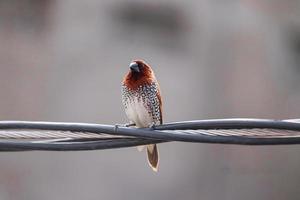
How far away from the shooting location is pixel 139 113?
18.0ft

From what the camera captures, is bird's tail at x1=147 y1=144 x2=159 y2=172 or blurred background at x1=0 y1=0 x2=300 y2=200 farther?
blurred background at x1=0 y1=0 x2=300 y2=200

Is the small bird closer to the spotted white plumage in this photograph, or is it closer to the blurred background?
the spotted white plumage

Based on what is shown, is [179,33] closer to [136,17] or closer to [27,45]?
[136,17]

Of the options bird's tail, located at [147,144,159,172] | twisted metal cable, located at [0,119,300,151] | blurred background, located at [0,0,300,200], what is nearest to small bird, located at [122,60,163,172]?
bird's tail, located at [147,144,159,172]

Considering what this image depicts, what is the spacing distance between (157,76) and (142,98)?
182 inches

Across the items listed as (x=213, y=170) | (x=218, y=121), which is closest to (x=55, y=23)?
(x=213, y=170)

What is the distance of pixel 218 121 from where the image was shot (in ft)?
11.0

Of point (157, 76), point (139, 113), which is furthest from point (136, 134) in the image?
point (157, 76)

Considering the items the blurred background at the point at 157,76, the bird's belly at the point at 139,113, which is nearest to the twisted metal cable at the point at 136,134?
the bird's belly at the point at 139,113

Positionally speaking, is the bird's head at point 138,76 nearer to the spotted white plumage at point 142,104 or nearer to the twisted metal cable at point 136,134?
the spotted white plumage at point 142,104

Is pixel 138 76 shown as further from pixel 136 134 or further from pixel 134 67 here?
pixel 136 134

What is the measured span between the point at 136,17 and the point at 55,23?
41.8 inches

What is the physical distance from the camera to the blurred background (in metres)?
9.89

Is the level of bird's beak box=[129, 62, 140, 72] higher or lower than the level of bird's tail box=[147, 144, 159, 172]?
higher
